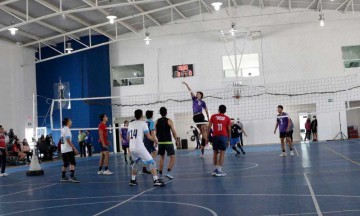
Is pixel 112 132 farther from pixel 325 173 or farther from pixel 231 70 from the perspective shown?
pixel 325 173

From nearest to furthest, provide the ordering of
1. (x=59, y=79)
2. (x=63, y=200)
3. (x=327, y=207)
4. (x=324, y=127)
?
(x=327, y=207), (x=63, y=200), (x=324, y=127), (x=59, y=79)

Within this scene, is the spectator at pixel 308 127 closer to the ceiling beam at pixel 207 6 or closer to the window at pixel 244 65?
the window at pixel 244 65

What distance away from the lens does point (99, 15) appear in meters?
25.5

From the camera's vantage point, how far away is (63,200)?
7.92m

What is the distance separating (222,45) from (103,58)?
8.72 metres

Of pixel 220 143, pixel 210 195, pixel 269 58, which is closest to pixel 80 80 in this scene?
pixel 269 58

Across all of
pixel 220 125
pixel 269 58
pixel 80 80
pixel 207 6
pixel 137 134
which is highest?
pixel 207 6

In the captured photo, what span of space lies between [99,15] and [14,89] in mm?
8018

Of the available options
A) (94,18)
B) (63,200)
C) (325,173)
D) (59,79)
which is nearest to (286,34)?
(94,18)

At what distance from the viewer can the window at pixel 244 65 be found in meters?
28.8

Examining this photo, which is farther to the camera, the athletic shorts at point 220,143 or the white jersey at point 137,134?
the athletic shorts at point 220,143

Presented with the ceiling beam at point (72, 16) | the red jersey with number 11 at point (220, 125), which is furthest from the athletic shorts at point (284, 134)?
the ceiling beam at point (72, 16)

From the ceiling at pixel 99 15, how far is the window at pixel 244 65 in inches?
139

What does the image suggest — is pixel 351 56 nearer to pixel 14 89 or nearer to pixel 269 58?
pixel 269 58
